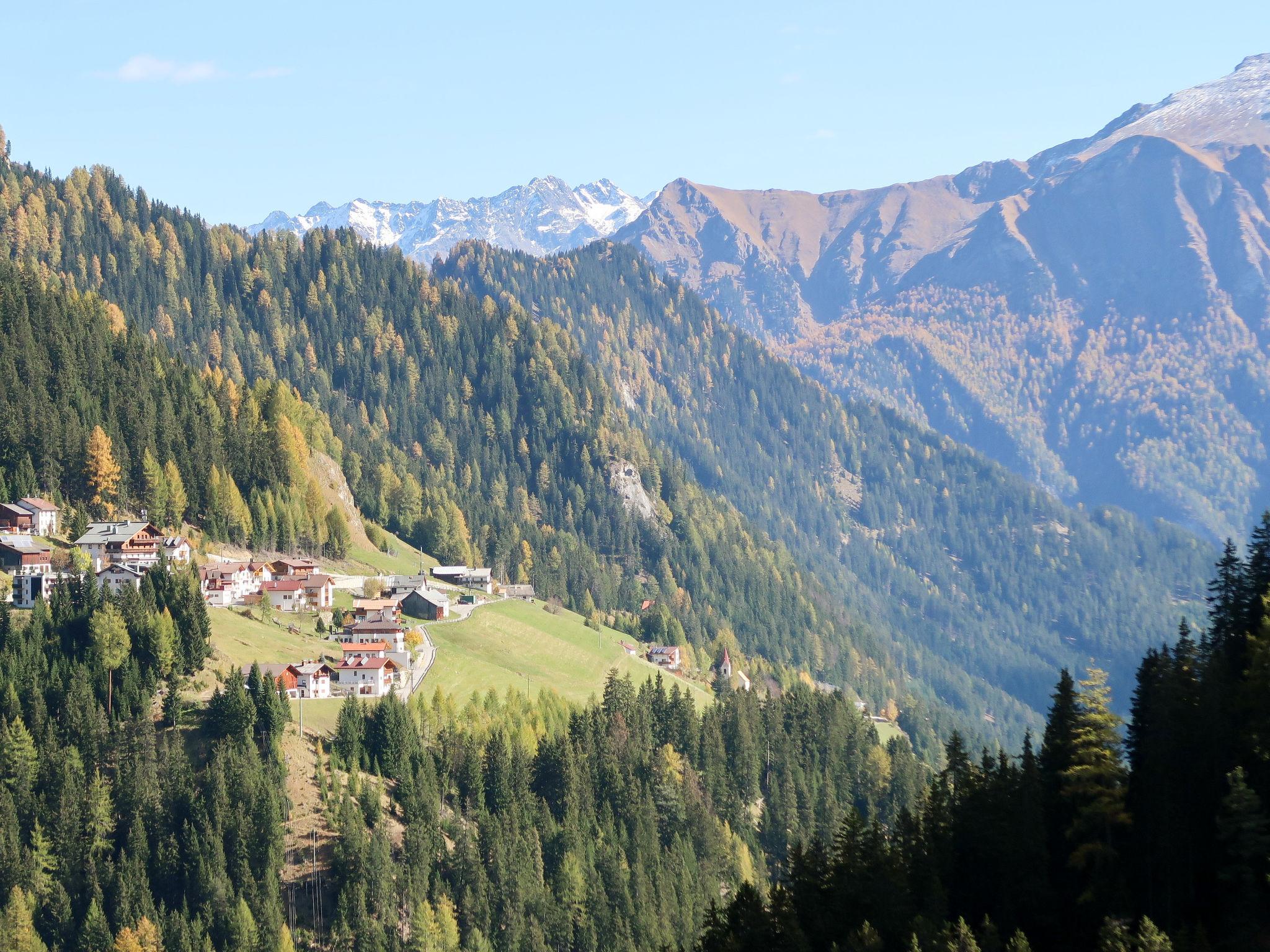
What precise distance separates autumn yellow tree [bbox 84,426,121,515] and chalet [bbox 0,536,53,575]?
2369cm

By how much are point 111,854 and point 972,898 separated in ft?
246

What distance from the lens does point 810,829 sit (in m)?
156

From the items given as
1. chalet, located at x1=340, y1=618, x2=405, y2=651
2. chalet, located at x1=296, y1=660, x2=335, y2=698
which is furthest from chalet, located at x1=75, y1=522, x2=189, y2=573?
chalet, located at x1=340, y1=618, x2=405, y2=651

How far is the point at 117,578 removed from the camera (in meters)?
135

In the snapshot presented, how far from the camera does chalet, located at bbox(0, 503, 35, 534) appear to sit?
143m

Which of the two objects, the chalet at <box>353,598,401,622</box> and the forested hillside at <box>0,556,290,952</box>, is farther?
the chalet at <box>353,598,401,622</box>

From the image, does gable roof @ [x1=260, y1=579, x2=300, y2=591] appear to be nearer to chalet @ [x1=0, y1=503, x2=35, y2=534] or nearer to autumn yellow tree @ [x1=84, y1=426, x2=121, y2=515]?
autumn yellow tree @ [x1=84, y1=426, x2=121, y2=515]

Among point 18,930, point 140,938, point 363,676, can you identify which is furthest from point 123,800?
point 363,676

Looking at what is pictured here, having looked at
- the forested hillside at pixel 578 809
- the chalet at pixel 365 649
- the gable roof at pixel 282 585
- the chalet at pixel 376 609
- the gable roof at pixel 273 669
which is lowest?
the forested hillside at pixel 578 809

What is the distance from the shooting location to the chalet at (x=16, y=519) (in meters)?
143

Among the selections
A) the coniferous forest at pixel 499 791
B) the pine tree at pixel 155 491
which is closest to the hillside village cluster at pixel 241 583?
the coniferous forest at pixel 499 791

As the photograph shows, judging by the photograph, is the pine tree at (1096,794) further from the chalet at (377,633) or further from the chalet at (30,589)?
the chalet at (30,589)

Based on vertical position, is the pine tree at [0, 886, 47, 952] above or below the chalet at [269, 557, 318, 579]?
below

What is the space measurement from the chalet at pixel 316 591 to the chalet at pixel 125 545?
50.3 ft
